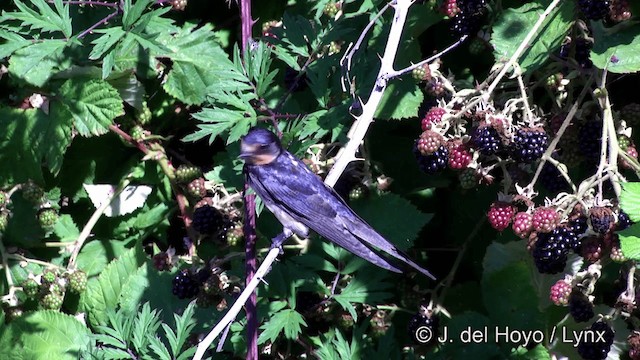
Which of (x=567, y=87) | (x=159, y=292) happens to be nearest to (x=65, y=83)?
(x=159, y=292)

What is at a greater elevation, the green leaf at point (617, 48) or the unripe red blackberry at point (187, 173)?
the green leaf at point (617, 48)

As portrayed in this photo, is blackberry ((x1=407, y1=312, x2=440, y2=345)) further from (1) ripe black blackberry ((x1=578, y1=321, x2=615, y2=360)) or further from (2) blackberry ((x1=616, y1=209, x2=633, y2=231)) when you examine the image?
(2) blackberry ((x1=616, y1=209, x2=633, y2=231))

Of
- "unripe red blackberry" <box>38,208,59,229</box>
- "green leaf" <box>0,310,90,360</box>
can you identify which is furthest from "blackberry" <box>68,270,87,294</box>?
"unripe red blackberry" <box>38,208,59,229</box>

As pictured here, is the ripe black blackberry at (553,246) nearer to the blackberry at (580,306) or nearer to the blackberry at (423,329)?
the blackberry at (580,306)

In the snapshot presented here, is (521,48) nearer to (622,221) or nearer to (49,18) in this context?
(622,221)

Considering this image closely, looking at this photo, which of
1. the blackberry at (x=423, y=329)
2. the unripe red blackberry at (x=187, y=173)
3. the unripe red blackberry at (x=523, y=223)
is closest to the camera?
the unripe red blackberry at (x=523, y=223)

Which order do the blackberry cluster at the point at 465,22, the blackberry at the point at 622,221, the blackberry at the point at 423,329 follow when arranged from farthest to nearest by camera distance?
1. the blackberry at the point at 423,329
2. the blackberry cluster at the point at 465,22
3. the blackberry at the point at 622,221

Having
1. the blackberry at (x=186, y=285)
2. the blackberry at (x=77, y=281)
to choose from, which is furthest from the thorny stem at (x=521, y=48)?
the blackberry at (x=77, y=281)
